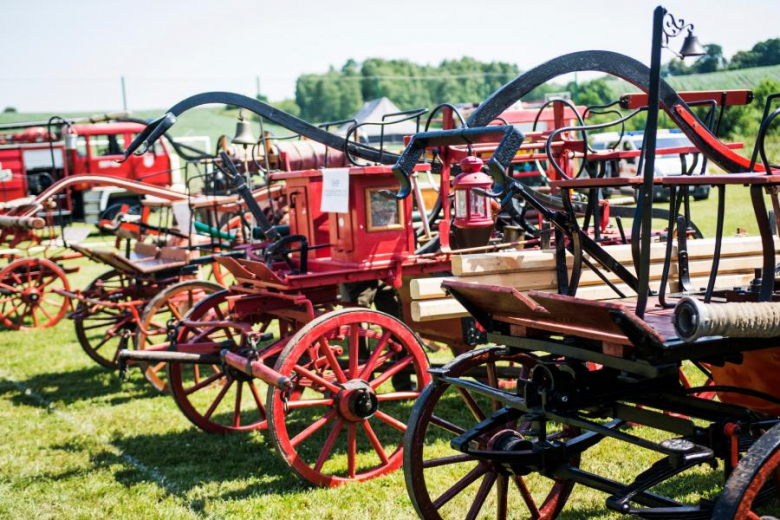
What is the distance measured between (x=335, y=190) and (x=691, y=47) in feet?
7.29

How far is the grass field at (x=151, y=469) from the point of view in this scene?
4.39m

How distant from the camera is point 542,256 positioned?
446 cm

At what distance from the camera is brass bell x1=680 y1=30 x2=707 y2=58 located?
3.92 m

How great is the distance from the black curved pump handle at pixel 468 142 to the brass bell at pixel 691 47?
1.00 meters

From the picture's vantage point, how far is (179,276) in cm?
748

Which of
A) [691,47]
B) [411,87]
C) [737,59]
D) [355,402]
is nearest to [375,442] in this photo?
[355,402]

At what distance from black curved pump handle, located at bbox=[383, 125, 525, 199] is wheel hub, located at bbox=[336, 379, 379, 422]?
131cm

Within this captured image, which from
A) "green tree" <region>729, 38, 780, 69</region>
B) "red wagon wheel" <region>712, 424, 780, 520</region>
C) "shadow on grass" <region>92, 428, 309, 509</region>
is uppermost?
"green tree" <region>729, 38, 780, 69</region>

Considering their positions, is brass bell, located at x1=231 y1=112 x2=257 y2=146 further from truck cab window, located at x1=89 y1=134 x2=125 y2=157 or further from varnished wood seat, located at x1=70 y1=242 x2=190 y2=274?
truck cab window, located at x1=89 y1=134 x2=125 y2=157

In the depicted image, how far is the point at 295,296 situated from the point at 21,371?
4.27 metres

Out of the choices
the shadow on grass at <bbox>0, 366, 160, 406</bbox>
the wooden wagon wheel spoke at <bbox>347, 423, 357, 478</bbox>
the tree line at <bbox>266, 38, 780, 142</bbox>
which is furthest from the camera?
the tree line at <bbox>266, 38, 780, 142</bbox>

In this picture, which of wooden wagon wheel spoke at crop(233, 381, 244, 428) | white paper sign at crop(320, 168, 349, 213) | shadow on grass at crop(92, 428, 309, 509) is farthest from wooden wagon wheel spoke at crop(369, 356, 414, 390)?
wooden wagon wheel spoke at crop(233, 381, 244, 428)

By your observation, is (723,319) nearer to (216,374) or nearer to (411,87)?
(216,374)

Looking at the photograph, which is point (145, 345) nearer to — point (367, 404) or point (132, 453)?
point (132, 453)
